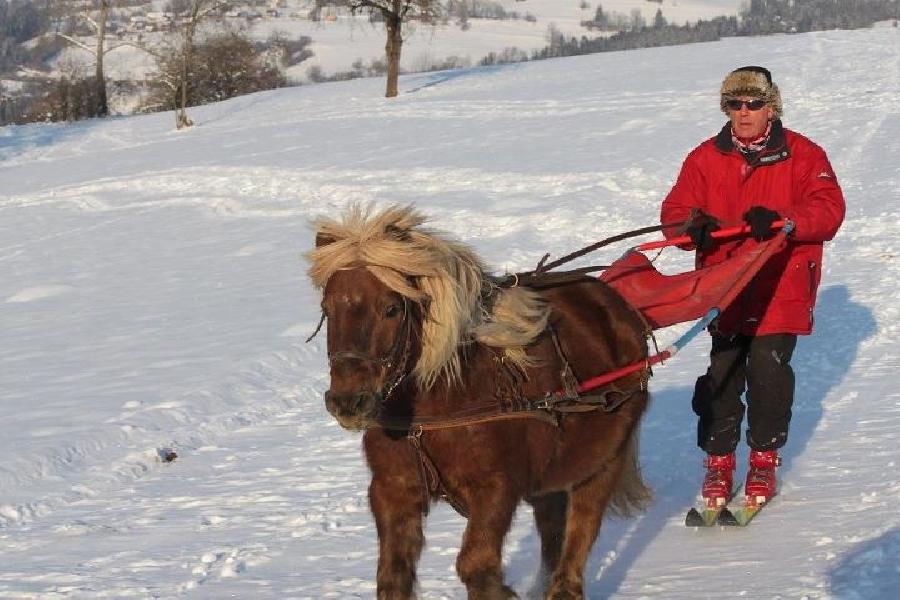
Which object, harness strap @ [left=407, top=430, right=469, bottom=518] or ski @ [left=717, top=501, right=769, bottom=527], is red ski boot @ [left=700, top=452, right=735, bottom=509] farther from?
harness strap @ [left=407, top=430, right=469, bottom=518]

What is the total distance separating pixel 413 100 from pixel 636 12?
138194 mm

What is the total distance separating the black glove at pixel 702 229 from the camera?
512cm

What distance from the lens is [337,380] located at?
11.1 feet

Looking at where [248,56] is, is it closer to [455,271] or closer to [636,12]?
[455,271]

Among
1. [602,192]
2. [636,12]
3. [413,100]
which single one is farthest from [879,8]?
[602,192]

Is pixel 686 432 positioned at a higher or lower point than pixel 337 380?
lower

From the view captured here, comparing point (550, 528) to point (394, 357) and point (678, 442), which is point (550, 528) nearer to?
point (394, 357)

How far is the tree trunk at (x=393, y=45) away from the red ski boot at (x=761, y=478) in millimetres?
32434

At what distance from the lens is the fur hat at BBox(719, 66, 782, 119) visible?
17.1ft

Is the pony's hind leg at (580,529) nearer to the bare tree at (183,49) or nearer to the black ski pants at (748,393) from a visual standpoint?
the black ski pants at (748,393)

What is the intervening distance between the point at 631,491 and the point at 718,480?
0.66 m

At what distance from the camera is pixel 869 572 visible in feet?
14.5

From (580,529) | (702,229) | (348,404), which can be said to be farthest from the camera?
(702,229)

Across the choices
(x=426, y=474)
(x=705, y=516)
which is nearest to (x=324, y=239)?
(x=426, y=474)
